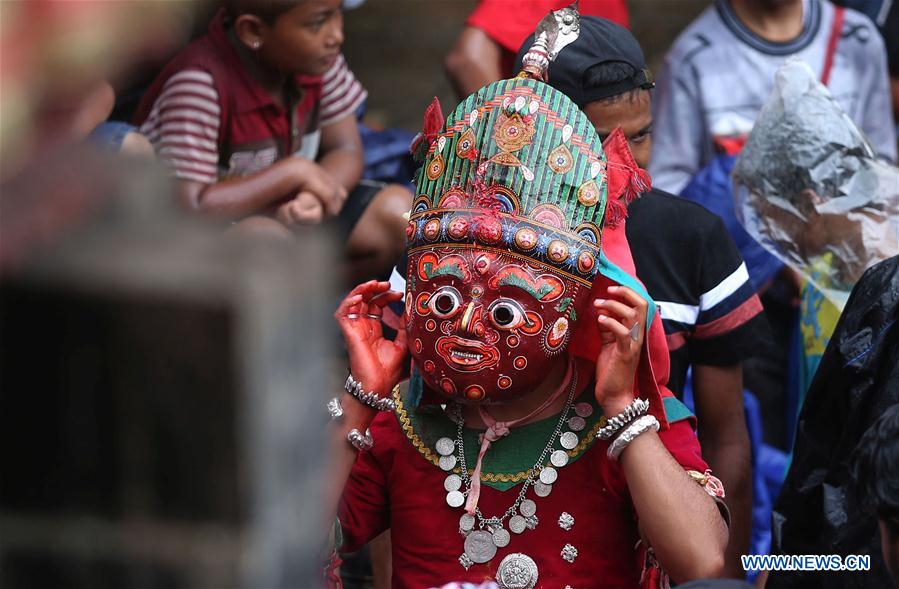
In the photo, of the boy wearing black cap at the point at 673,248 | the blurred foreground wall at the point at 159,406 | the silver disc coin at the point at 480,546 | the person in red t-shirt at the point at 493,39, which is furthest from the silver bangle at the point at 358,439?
the person in red t-shirt at the point at 493,39

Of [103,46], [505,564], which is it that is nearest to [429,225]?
[505,564]

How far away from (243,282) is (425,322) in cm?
129

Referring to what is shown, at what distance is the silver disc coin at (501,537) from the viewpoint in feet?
8.57

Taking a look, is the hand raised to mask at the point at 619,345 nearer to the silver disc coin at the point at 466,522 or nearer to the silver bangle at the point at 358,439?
the silver disc coin at the point at 466,522

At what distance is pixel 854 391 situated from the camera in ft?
9.17

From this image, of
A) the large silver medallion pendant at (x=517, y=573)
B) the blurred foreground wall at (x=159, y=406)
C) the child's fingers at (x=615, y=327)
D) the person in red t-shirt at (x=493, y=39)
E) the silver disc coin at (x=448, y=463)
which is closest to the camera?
the blurred foreground wall at (x=159, y=406)

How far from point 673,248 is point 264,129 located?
1.50 metres

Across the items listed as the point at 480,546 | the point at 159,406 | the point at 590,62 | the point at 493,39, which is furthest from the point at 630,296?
the point at 493,39

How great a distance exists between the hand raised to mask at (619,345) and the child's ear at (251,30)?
1866mm

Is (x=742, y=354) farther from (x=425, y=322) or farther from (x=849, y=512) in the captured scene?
(x=425, y=322)

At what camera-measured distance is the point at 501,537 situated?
2.62 meters

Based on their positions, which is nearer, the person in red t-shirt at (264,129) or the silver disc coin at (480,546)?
the silver disc coin at (480,546)

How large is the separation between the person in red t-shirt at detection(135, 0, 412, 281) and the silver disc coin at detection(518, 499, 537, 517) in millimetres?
1365

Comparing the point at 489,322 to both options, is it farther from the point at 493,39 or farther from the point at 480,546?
the point at 493,39
